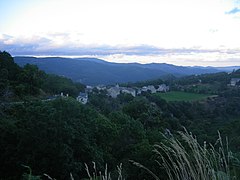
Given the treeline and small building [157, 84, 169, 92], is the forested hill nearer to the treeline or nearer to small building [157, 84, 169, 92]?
small building [157, 84, 169, 92]

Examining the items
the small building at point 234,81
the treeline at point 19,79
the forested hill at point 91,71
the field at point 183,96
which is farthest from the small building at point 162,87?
the treeline at point 19,79

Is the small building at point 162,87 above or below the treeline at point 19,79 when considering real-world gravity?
below

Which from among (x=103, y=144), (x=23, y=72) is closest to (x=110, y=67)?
(x=23, y=72)

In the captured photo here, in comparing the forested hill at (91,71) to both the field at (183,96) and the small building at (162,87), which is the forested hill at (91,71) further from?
the field at (183,96)

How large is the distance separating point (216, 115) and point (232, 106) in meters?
3.05

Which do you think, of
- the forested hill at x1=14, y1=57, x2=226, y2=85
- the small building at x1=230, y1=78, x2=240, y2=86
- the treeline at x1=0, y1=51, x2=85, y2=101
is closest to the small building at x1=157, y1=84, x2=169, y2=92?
the small building at x1=230, y1=78, x2=240, y2=86

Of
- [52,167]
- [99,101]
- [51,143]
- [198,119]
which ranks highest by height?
[51,143]

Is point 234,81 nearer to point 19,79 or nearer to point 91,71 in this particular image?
point 19,79

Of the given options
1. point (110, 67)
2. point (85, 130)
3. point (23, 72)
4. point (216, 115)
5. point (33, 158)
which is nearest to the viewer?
point (33, 158)

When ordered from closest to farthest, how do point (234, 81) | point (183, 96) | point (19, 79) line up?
point (19, 79)
point (183, 96)
point (234, 81)

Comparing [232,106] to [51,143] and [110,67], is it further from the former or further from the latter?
[110,67]

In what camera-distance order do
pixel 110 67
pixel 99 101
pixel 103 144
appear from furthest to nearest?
pixel 110 67, pixel 99 101, pixel 103 144

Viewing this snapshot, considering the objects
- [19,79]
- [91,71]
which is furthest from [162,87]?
[19,79]

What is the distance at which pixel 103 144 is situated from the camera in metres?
13.3
